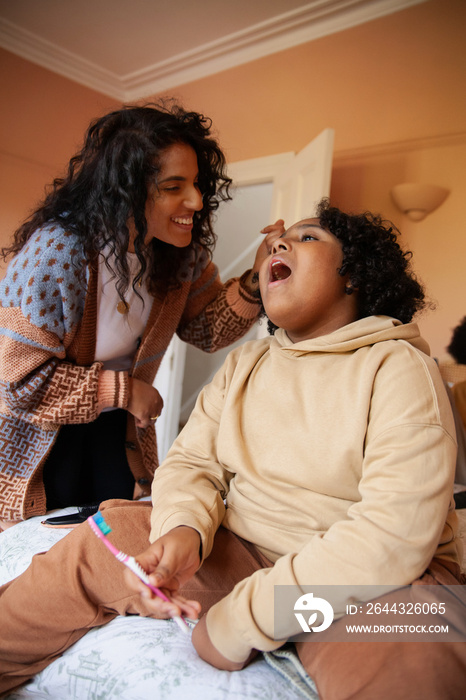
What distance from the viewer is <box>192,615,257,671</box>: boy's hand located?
32.4 inches

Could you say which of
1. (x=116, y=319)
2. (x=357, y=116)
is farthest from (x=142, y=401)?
(x=357, y=116)

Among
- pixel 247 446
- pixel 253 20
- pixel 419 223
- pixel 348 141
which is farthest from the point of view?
pixel 253 20

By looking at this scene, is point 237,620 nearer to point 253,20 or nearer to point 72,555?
point 72,555

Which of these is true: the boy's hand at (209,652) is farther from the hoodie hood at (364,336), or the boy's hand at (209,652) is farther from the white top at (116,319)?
the white top at (116,319)

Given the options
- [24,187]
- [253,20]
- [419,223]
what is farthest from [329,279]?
[24,187]

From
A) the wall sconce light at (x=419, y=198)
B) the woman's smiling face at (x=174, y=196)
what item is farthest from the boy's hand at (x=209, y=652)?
the wall sconce light at (x=419, y=198)

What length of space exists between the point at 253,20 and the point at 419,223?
5.34 feet

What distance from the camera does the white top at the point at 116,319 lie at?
1530mm

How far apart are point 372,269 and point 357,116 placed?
7.24 ft


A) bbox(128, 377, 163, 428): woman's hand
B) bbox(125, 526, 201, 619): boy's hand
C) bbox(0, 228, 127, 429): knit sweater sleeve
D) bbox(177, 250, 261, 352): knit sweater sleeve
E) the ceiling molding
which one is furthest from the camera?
the ceiling molding

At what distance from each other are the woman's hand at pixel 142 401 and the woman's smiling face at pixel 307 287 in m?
0.49

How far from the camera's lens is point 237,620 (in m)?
0.81

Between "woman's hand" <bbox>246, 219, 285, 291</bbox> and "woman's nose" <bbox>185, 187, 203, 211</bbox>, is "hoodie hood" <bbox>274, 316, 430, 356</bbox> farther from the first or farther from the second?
"woman's nose" <bbox>185, 187, 203, 211</bbox>

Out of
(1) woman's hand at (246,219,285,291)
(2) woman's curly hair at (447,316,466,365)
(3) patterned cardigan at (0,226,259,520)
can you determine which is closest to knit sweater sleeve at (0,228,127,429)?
(3) patterned cardigan at (0,226,259,520)
